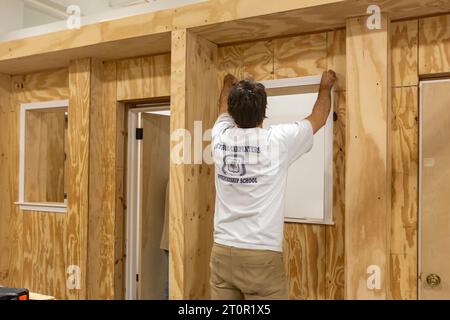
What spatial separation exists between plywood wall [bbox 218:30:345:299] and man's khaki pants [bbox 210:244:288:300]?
58 cm

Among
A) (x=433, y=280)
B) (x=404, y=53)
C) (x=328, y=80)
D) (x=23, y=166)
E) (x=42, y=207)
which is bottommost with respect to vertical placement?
(x=433, y=280)

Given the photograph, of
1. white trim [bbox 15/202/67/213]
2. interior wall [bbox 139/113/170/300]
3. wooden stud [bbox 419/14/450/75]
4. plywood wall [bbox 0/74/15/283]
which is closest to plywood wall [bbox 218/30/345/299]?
wooden stud [bbox 419/14/450/75]

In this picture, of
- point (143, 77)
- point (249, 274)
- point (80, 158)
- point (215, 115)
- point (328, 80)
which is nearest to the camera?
point (249, 274)

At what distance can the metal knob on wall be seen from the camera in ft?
7.45

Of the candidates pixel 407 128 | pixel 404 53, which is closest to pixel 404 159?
pixel 407 128

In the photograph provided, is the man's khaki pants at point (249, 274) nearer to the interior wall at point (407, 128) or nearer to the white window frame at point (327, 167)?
the white window frame at point (327, 167)

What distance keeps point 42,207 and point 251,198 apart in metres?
2.37

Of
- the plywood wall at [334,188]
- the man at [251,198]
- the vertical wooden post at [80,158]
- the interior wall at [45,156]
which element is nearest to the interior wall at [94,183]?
the vertical wooden post at [80,158]

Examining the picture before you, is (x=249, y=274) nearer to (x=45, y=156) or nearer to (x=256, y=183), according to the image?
(x=256, y=183)

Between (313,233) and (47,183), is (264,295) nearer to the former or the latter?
(313,233)

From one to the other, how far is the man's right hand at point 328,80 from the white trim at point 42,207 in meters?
2.31

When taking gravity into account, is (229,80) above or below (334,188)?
above

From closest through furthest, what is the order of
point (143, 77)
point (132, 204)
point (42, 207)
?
point (143, 77) → point (132, 204) → point (42, 207)

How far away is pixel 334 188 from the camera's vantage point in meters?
2.53
